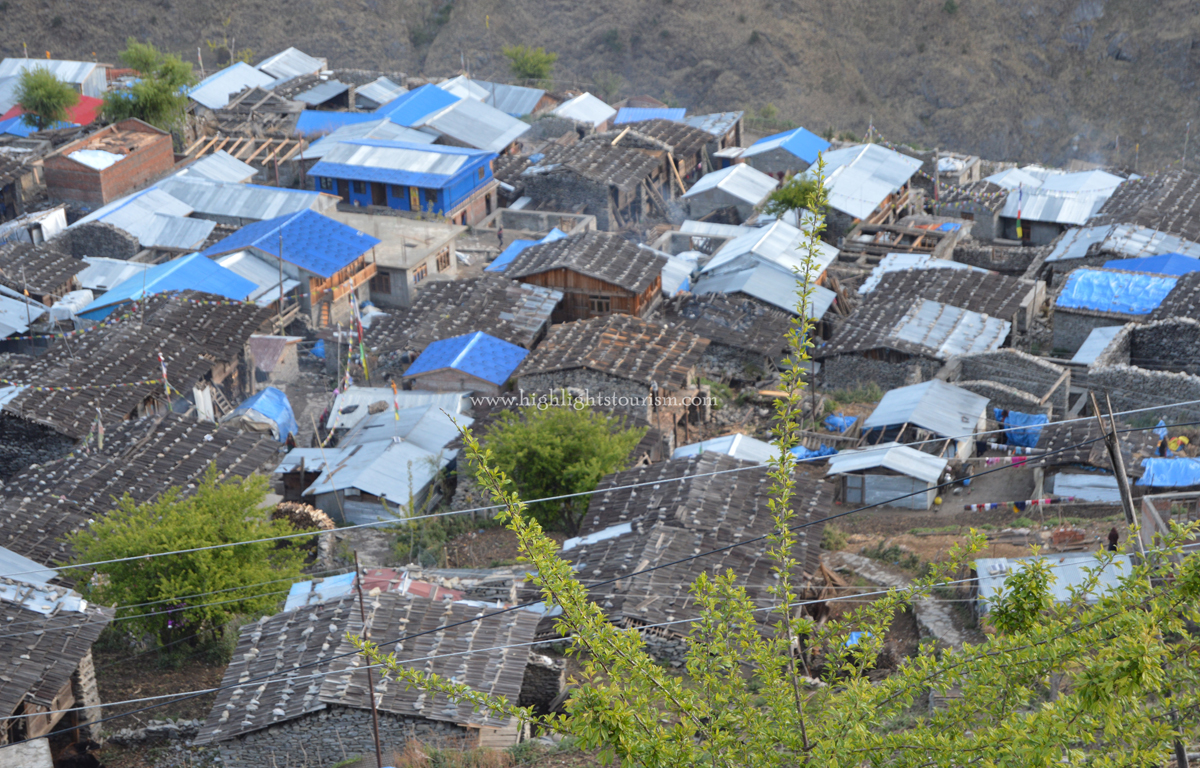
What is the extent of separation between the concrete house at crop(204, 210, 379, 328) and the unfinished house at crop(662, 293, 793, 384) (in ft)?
39.7

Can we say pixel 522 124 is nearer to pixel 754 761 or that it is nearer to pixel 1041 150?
pixel 1041 150

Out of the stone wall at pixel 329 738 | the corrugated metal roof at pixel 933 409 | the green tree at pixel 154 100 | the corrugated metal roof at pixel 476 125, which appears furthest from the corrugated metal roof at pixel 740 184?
the stone wall at pixel 329 738

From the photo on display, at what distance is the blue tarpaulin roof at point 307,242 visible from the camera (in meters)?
41.0

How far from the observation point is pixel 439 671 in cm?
1638

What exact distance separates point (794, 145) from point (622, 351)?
2576 centimetres

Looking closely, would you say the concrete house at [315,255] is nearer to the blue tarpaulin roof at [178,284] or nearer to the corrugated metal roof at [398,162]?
the blue tarpaulin roof at [178,284]

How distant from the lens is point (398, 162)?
168 feet

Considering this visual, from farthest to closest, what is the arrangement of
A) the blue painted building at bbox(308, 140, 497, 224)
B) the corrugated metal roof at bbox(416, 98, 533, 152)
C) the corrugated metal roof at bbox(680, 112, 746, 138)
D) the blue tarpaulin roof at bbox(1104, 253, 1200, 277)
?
1. the corrugated metal roof at bbox(680, 112, 746, 138)
2. the corrugated metal roof at bbox(416, 98, 533, 152)
3. the blue painted building at bbox(308, 140, 497, 224)
4. the blue tarpaulin roof at bbox(1104, 253, 1200, 277)

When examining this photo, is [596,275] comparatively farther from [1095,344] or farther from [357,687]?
[357,687]

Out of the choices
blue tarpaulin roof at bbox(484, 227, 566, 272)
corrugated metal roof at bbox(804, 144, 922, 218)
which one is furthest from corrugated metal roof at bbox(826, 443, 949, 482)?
corrugated metal roof at bbox(804, 144, 922, 218)

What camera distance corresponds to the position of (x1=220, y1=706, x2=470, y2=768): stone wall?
15.8 meters

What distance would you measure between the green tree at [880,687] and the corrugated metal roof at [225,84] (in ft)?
191

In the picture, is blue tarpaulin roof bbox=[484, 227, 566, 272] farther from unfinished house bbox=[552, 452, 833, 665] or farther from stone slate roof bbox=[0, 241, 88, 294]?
unfinished house bbox=[552, 452, 833, 665]

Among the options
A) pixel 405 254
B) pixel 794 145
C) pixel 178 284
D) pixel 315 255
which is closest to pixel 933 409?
pixel 405 254
